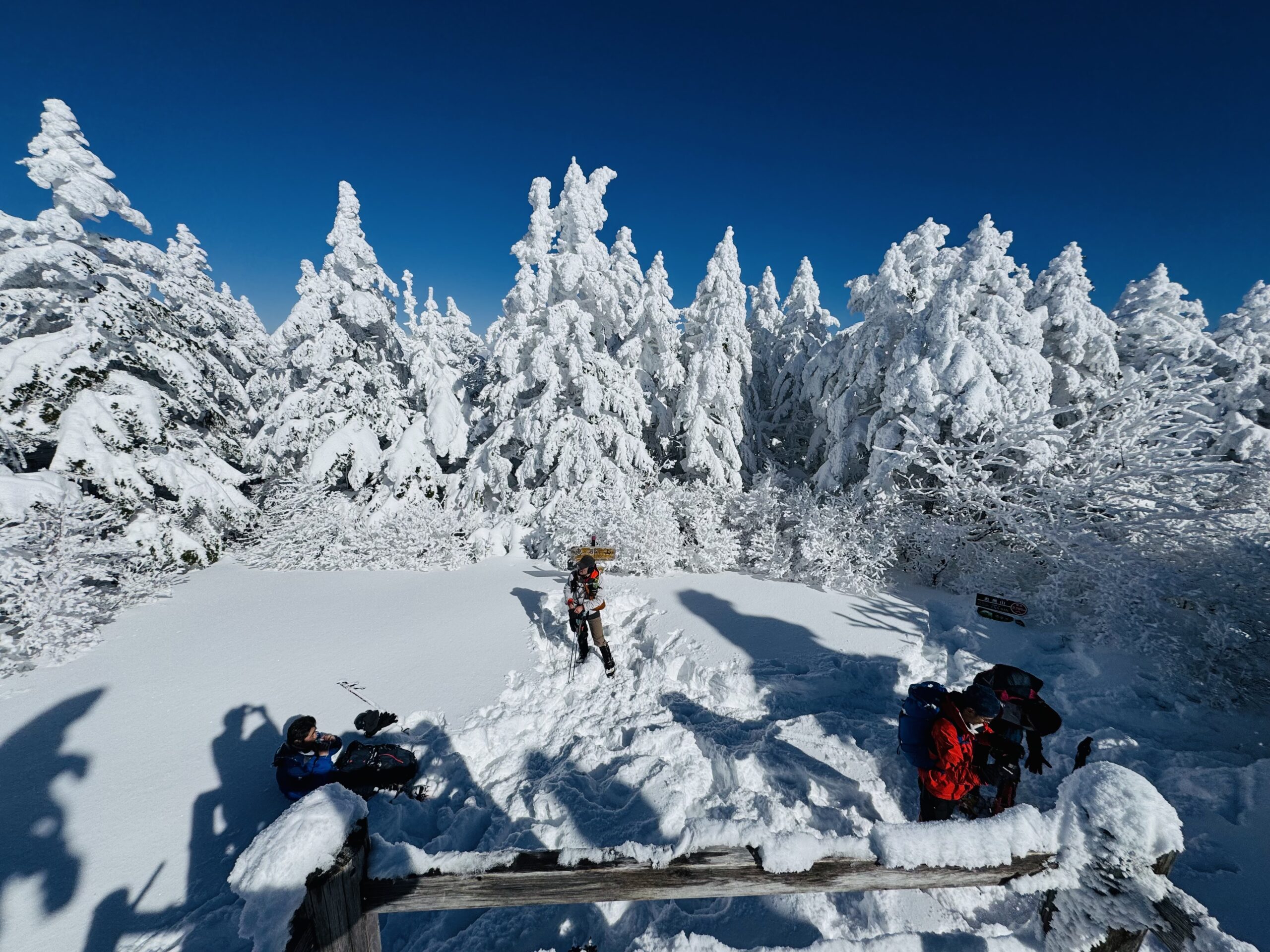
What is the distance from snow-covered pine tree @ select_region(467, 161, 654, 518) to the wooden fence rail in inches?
454

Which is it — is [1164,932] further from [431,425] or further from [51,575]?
[431,425]

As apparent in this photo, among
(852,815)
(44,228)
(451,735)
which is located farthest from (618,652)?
(44,228)

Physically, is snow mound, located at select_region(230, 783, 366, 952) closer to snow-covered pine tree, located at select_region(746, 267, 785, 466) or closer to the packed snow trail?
the packed snow trail

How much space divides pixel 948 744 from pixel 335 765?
5818 mm

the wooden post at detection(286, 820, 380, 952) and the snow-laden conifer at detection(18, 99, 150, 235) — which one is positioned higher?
the snow-laden conifer at detection(18, 99, 150, 235)

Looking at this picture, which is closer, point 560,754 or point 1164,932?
point 1164,932

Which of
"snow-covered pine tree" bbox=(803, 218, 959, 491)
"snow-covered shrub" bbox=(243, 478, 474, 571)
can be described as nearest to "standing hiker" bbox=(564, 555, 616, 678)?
"snow-covered shrub" bbox=(243, 478, 474, 571)

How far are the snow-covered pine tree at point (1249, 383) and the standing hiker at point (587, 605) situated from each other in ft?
64.7

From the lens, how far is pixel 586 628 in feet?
24.8

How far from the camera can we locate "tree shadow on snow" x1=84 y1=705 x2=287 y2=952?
3.39m

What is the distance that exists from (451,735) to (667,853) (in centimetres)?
439

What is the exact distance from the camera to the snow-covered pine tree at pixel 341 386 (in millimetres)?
14664

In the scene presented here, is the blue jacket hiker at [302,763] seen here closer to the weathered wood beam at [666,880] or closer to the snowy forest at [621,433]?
the weathered wood beam at [666,880]

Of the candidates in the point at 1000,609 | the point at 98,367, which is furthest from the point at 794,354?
the point at 98,367
